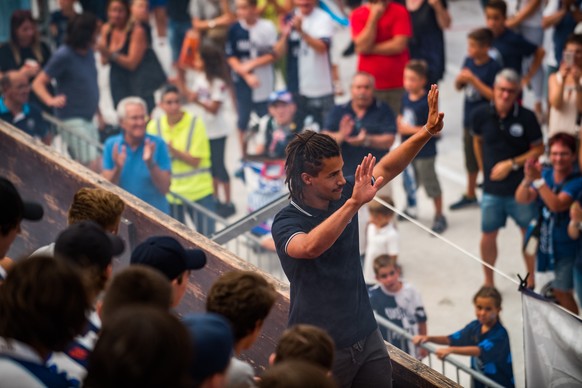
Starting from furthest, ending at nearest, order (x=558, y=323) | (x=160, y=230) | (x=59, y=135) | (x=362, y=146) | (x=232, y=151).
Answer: (x=232, y=151), (x=59, y=135), (x=362, y=146), (x=160, y=230), (x=558, y=323)

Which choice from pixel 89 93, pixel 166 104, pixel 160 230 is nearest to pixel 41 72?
pixel 89 93

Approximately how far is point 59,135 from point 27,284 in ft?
20.9

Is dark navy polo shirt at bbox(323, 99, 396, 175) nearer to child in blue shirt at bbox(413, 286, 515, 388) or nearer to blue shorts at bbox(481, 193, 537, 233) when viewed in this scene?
blue shorts at bbox(481, 193, 537, 233)

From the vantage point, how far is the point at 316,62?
10.5m

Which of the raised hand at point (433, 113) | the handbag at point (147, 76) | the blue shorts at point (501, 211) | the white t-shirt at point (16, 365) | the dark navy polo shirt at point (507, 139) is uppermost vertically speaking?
the dark navy polo shirt at point (507, 139)

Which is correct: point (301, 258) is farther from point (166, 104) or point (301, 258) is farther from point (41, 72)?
point (41, 72)

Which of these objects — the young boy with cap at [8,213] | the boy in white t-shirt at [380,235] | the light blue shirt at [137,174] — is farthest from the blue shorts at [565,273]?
the young boy with cap at [8,213]

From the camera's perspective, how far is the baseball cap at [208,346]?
3.20m

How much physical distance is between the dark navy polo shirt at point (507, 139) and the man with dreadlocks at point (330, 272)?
381 centimetres

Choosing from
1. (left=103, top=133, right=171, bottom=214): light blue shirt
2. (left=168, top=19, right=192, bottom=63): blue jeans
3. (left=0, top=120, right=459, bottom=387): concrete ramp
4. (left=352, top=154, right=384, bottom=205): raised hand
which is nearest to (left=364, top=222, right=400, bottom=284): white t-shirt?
(left=103, top=133, right=171, bottom=214): light blue shirt

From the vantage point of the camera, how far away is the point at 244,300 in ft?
12.2

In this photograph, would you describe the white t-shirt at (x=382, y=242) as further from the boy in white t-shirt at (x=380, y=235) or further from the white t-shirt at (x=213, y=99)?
the white t-shirt at (x=213, y=99)

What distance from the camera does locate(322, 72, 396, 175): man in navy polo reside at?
8562mm

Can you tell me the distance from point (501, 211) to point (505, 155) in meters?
0.47
